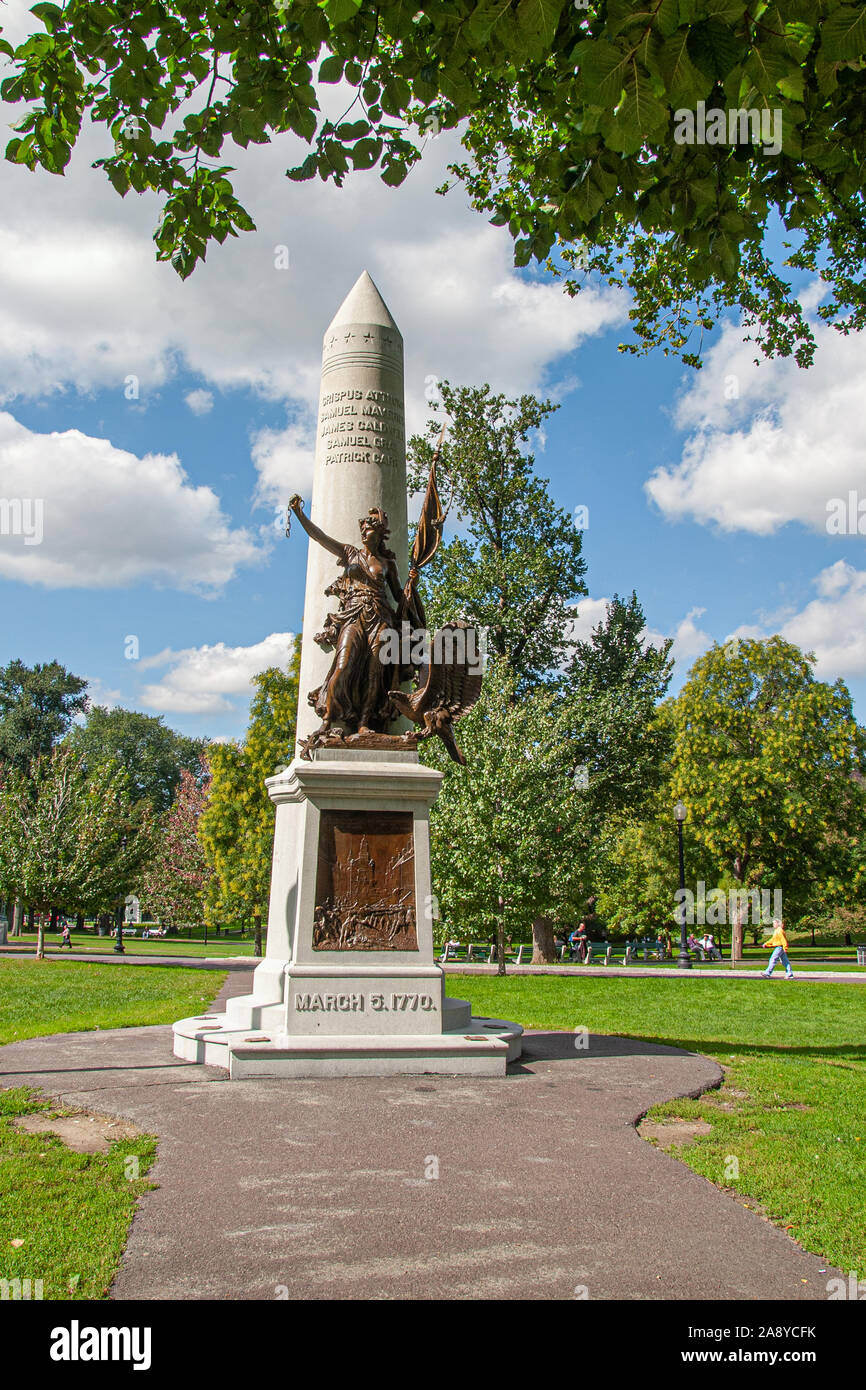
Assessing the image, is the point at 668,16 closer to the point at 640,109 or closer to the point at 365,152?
the point at 640,109

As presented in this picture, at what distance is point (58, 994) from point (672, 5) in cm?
1671

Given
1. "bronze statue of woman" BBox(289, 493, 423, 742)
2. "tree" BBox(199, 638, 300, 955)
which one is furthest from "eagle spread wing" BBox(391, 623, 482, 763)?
"tree" BBox(199, 638, 300, 955)

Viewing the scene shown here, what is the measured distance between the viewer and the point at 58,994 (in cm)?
1636

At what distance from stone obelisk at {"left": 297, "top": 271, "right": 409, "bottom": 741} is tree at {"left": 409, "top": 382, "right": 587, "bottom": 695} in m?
19.8

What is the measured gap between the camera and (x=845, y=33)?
139 inches

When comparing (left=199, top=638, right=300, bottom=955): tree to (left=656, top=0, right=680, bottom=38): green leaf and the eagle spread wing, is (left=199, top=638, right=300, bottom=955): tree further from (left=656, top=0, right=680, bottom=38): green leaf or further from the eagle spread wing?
(left=656, top=0, right=680, bottom=38): green leaf

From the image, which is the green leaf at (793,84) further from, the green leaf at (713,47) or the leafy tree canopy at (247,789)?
the leafy tree canopy at (247,789)

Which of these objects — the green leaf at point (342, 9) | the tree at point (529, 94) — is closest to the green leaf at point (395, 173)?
the tree at point (529, 94)

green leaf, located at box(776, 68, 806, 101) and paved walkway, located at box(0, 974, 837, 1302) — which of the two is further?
paved walkway, located at box(0, 974, 837, 1302)

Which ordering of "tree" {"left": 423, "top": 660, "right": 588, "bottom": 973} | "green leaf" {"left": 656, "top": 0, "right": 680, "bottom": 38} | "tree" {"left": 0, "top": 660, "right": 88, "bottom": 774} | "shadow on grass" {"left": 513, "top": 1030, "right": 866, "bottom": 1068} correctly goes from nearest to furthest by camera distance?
1. "green leaf" {"left": 656, "top": 0, "right": 680, "bottom": 38}
2. "shadow on grass" {"left": 513, "top": 1030, "right": 866, "bottom": 1068}
3. "tree" {"left": 423, "top": 660, "right": 588, "bottom": 973}
4. "tree" {"left": 0, "top": 660, "right": 88, "bottom": 774}

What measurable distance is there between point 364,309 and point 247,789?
24727 millimetres

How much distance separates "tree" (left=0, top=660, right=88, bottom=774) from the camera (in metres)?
63.3

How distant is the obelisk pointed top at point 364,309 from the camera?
1197cm
